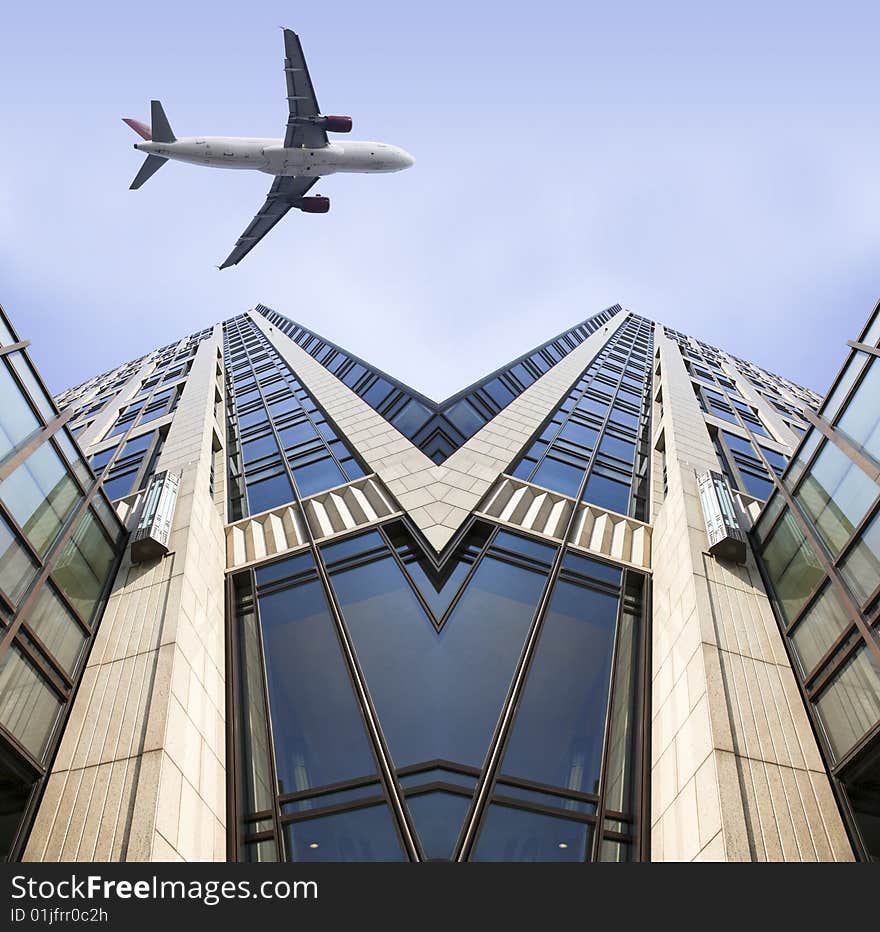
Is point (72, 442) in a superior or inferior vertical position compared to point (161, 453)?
inferior

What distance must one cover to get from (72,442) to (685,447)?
16.8m

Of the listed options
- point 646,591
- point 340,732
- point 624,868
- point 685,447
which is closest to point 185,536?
point 340,732

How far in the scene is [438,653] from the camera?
1398cm

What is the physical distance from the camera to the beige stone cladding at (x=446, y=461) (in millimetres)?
18750

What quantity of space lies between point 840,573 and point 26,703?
13.9 metres

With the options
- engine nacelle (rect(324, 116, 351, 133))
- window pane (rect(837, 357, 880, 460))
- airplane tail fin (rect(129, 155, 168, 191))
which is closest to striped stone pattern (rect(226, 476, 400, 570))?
window pane (rect(837, 357, 880, 460))

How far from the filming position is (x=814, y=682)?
1287 centimetres

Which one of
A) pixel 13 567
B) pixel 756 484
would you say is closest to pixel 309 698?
pixel 13 567

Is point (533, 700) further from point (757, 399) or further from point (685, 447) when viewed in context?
point (757, 399)

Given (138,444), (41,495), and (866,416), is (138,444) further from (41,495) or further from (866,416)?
(866,416)

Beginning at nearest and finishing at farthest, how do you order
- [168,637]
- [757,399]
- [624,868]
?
1. [624,868]
2. [168,637]
3. [757,399]

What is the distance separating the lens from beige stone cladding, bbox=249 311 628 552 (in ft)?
61.5

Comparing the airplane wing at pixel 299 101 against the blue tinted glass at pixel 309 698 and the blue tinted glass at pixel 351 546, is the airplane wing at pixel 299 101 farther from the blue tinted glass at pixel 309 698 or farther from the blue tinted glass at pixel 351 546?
the blue tinted glass at pixel 309 698

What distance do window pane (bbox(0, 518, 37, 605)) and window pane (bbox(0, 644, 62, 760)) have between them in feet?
3.23
